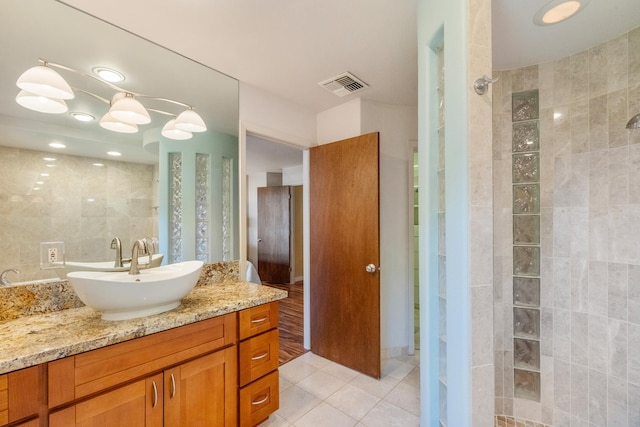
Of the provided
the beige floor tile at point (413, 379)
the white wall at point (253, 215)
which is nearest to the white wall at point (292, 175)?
the white wall at point (253, 215)

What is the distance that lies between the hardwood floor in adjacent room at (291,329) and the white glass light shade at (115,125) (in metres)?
2.16

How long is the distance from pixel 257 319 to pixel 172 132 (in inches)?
51.7

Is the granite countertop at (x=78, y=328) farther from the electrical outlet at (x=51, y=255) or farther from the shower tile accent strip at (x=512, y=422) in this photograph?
the shower tile accent strip at (x=512, y=422)

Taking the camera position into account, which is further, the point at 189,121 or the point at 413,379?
the point at 413,379

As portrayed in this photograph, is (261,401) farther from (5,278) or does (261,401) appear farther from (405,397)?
(5,278)

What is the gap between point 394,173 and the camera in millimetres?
2463

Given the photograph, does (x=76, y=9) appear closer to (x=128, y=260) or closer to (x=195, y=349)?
(x=128, y=260)

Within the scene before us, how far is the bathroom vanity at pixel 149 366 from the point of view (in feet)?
3.01

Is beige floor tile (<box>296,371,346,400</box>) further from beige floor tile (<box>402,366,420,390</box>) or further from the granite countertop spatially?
the granite countertop

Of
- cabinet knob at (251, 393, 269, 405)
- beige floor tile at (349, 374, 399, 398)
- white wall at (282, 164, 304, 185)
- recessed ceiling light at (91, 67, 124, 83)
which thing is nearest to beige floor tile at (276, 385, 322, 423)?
cabinet knob at (251, 393, 269, 405)

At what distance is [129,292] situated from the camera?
114cm

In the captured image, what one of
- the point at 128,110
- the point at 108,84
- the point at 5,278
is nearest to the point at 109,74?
the point at 108,84

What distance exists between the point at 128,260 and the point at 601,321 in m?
2.70

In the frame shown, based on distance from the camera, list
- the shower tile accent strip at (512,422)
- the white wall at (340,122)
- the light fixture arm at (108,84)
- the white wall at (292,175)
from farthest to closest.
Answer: the white wall at (292,175) < the white wall at (340,122) < the shower tile accent strip at (512,422) < the light fixture arm at (108,84)
